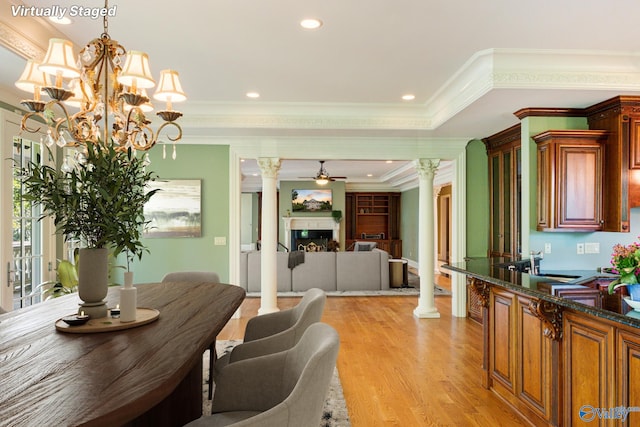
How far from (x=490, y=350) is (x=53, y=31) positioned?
3.96 meters

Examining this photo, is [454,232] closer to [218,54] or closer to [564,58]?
[564,58]

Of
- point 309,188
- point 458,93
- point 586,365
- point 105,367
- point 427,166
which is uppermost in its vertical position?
point 458,93

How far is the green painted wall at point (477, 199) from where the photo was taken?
5996 mm

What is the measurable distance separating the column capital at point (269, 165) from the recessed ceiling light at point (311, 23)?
296 cm

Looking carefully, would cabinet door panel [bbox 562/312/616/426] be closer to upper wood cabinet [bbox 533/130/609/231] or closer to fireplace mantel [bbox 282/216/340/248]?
upper wood cabinet [bbox 533/130/609/231]

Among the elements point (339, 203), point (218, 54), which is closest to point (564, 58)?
point (218, 54)

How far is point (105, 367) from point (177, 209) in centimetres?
469

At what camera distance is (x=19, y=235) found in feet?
13.1

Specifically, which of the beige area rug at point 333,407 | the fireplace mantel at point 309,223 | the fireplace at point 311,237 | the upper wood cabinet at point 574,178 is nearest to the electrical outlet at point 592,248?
the upper wood cabinet at point 574,178

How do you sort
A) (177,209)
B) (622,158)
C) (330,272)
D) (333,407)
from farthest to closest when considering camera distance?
1. (330,272)
2. (177,209)
3. (622,158)
4. (333,407)

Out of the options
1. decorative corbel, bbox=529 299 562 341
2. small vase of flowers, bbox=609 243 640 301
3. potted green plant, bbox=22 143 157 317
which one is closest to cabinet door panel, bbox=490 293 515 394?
decorative corbel, bbox=529 299 562 341

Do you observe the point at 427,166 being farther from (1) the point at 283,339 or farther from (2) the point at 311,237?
(2) the point at 311,237

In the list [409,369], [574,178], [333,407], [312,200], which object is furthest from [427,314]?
[312,200]

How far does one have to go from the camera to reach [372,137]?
5742 millimetres
